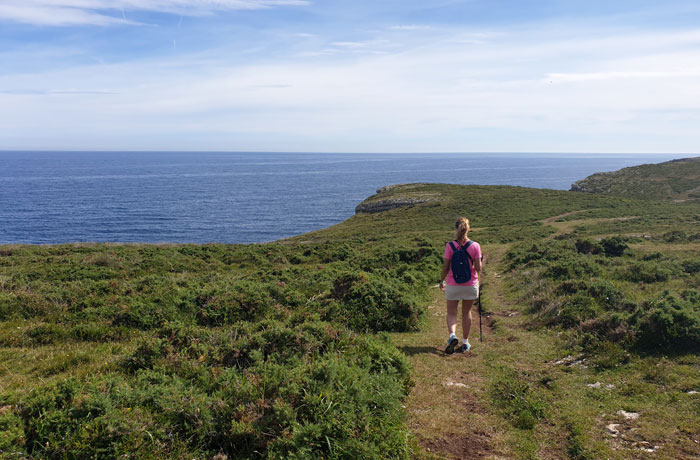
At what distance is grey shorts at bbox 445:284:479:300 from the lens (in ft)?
27.7

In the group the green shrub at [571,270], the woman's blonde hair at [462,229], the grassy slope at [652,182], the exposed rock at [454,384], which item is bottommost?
the exposed rock at [454,384]

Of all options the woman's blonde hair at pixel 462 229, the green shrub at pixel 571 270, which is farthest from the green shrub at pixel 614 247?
the woman's blonde hair at pixel 462 229

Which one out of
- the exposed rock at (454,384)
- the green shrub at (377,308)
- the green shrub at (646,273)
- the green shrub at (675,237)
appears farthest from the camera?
the green shrub at (675,237)

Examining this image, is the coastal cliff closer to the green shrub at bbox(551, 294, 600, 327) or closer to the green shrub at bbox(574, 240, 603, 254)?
the green shrub at bbox(574, 240, 603, 254)

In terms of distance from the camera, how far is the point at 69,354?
7.52m

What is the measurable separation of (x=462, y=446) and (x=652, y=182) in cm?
8509

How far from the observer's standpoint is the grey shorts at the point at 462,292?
8.45 metres

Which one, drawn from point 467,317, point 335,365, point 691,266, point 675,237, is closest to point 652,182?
point 675,237

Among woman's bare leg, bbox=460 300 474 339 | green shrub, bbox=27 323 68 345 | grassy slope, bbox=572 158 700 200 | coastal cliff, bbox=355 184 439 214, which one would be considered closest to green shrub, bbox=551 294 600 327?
woman's bare leg, bbox=460 300 474 339

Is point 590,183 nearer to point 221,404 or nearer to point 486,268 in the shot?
point 486,268

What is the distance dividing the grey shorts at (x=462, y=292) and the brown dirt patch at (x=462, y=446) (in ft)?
10.9

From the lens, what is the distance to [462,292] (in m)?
8.50

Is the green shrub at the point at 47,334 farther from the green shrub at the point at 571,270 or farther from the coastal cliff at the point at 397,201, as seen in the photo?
the coastal cliff at the point at 397,201

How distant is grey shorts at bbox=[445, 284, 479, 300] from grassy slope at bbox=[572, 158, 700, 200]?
69634mm
